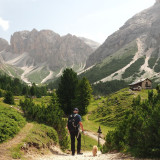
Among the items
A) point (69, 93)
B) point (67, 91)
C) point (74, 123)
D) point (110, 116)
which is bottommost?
point (110, 116)

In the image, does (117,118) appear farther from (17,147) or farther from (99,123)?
(17,147)

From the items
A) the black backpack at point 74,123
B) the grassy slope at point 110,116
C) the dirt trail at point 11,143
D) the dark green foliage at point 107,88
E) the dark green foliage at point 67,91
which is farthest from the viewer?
the dark green foliage at point 107,88

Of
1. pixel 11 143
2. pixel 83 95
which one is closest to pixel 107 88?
pixel 83 95

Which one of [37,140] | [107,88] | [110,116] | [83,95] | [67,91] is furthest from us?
[107,88]

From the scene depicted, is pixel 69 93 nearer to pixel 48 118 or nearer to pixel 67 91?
pixel 67 91

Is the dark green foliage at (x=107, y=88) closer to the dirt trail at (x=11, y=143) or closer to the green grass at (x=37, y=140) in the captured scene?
the green grass at (x=37, y=140)

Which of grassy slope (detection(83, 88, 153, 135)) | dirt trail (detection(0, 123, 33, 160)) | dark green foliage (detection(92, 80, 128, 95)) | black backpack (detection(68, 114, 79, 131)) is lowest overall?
grassy slope (detection(83, 88, 153, 135))

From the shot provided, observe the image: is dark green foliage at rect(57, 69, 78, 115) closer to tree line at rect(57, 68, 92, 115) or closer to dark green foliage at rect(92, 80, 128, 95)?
tree line at rect(57, 68, 92, 115)

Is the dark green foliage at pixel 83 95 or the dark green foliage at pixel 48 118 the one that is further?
the dark green foliage at pixel 83 95

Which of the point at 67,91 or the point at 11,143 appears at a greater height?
the point at 67,91

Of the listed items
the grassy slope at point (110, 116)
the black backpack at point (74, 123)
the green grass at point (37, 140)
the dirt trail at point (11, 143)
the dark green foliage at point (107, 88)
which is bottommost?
the grassy slope at point (110, 116)

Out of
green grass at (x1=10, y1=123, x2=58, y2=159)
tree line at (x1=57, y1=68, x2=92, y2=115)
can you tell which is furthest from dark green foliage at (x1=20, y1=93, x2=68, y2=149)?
tree line at (x1=57, y1=68, x2=92, y2=115)

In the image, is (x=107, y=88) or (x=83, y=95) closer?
(x=83, y=95)

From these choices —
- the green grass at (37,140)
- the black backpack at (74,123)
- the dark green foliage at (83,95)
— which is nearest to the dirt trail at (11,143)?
the green grass at (37,140)
